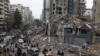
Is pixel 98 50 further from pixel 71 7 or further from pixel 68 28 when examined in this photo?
pixel 71 7

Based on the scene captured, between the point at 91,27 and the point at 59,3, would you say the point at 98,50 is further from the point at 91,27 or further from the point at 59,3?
the point at 59,3

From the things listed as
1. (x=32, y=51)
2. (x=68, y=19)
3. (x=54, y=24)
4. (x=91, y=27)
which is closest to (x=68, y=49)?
(x=32, y=51)

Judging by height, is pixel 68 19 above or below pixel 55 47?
above

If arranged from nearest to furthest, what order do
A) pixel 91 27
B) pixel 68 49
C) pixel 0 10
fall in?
1. pixel 68 49
2. pixel 91 27
3. pixel 0 10

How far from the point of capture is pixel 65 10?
2837 inches

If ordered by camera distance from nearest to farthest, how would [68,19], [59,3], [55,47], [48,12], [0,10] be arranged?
[55,47]
[68,19]
[59,3]
[48,12]
[0,10]

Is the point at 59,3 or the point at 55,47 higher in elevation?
the point at 59,3

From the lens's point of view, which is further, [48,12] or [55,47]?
[48,12]

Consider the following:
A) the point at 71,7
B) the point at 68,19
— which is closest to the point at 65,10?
the point at 71,7

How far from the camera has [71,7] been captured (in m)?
73.5

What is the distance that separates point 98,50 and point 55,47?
7.85 meters

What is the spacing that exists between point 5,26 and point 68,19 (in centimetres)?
4162

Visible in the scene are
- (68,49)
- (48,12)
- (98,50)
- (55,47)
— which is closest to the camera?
(98,50)

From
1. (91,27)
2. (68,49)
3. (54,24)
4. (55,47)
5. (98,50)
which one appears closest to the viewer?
(98,50)
